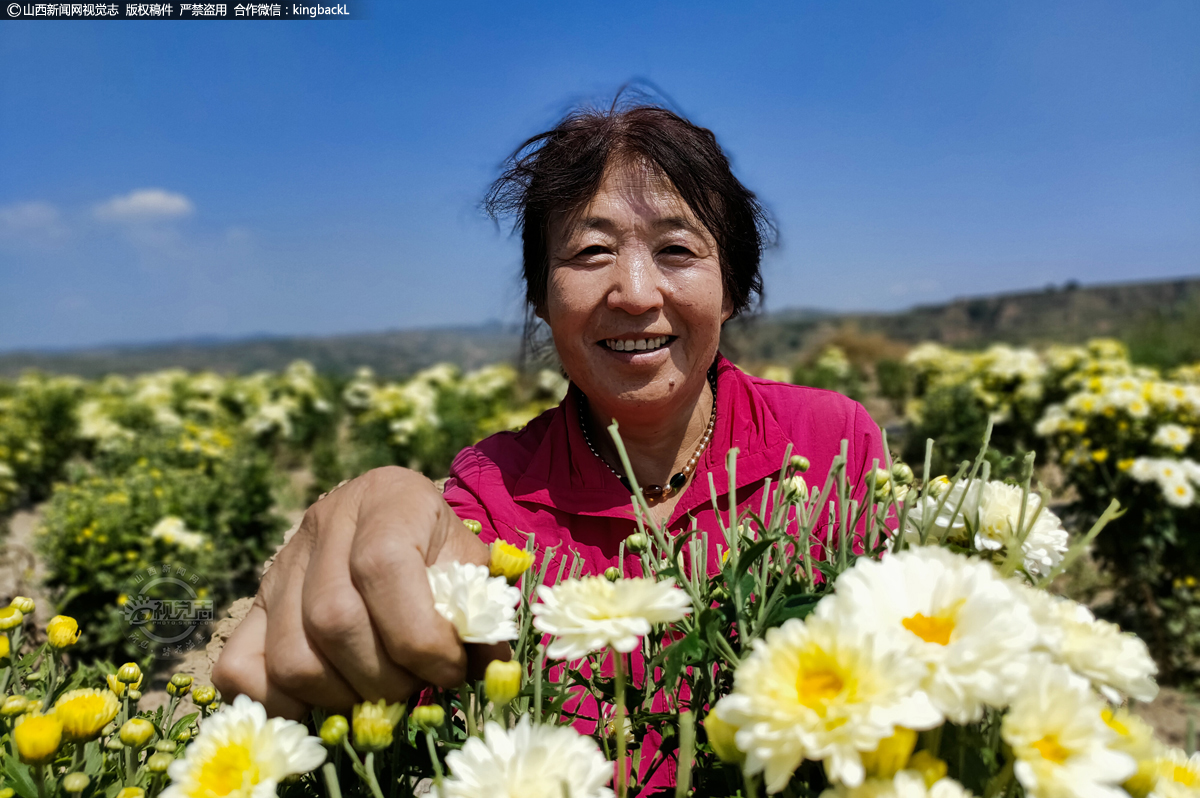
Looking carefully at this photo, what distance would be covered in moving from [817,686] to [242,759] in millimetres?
387

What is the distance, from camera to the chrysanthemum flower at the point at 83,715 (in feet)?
1.91

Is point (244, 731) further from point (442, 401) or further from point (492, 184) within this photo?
point (442, 401)

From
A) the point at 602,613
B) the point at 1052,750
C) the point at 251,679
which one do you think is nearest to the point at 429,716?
the point at 602,613

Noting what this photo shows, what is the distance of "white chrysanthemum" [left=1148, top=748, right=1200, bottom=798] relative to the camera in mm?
498

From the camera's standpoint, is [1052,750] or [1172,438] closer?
[1052,750]

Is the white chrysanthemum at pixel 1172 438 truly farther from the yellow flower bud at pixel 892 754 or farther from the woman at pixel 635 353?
the yellow flower bud at pixel 892 754

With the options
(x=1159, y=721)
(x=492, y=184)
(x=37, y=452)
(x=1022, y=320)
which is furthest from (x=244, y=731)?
(x=1022, y=320)

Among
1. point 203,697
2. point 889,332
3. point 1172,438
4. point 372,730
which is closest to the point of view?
point 372,730

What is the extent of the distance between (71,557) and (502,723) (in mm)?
4702

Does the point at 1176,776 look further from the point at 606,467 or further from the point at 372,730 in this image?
the point at 606,467

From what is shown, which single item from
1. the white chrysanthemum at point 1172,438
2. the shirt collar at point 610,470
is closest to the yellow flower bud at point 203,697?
the shirt collar at point 610,470

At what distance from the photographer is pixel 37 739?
545mm

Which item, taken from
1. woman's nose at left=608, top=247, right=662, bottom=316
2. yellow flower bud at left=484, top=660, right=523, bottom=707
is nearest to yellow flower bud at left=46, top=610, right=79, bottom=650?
yellow flower bud at left=484, top=660, right=523, bottom=707

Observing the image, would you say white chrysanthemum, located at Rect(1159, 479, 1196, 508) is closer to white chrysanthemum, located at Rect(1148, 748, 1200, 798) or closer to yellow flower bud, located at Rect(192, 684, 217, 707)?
white chrysanthemum, located at Rect(1148, 748, 1200, 798)
